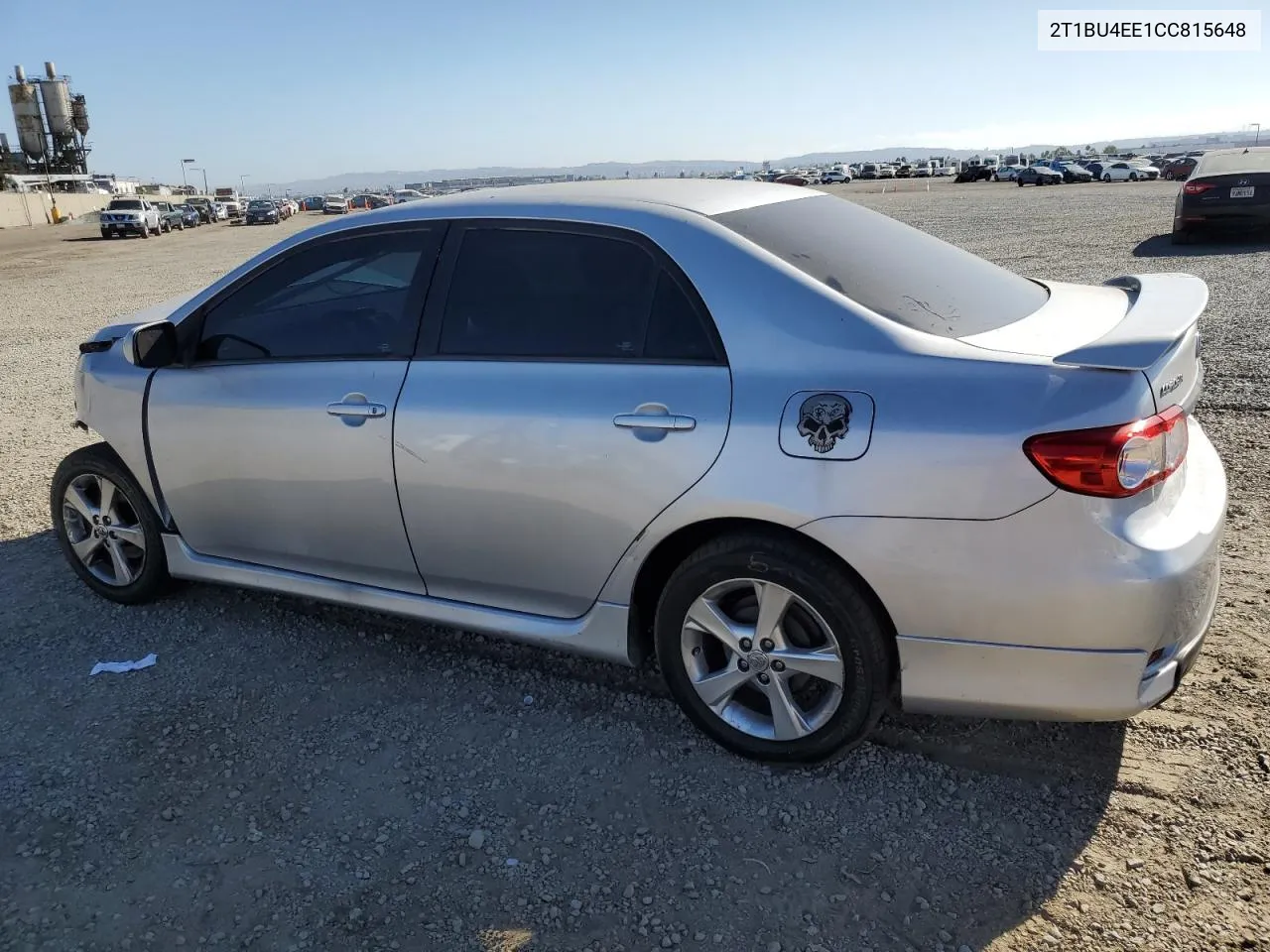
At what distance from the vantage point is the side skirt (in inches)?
125

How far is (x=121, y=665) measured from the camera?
12.6 feet

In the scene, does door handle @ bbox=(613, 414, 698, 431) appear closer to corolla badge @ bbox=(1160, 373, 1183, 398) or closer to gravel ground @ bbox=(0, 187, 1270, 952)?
gravel ground @ bbox=(0, 187, 1270, 952)

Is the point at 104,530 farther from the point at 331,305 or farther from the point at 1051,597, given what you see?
the point at 1051,597

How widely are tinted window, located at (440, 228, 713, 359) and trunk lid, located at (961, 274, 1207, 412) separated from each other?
0.90 metres

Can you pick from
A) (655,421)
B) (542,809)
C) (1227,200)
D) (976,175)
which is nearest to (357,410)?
(655,421)

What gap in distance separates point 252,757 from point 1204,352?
768 centimetres

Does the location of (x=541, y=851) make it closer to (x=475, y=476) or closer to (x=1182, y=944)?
(x=475, y=476)

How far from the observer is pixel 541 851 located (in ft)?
8.91

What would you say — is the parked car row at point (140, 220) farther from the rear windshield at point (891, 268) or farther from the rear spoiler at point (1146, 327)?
the rear spoiler at point (1146, 327)

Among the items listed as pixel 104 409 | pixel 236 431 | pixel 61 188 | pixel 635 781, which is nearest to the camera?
pixel 635 781

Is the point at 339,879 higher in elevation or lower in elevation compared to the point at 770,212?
lower

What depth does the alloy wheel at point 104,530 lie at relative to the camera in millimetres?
4246

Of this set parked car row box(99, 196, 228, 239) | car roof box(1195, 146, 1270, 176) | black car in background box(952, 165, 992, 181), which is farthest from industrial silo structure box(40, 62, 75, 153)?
car roof box(1195, 146, 1270, 176)

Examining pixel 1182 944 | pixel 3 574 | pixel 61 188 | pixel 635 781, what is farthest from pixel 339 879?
pixel 61 188
